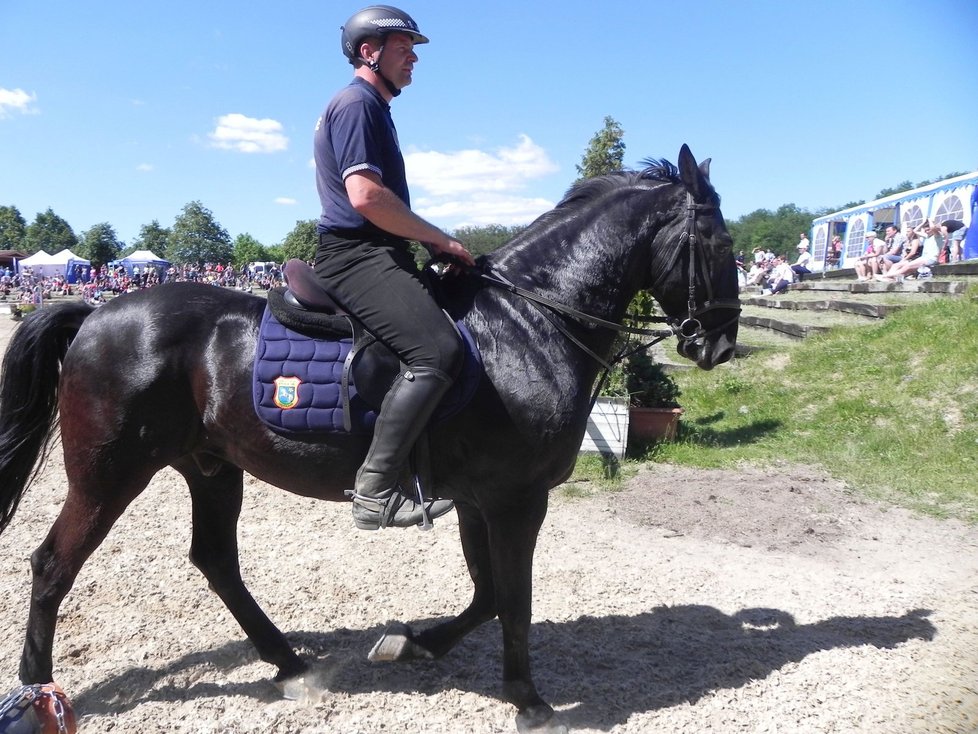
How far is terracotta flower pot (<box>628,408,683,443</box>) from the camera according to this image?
28.2 feet

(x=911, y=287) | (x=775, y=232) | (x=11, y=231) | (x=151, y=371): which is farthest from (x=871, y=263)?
(x=11, y=231)

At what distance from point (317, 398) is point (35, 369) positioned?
165 centimetres

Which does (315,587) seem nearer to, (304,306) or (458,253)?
(304,306)

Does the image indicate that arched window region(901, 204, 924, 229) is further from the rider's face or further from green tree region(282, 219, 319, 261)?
green tree region(282, 219, 319, 261)

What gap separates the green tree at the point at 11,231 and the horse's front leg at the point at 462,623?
10864 cm

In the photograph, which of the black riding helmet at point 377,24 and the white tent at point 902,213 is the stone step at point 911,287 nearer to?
the white tent at point 902,213

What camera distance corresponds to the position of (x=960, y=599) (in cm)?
485

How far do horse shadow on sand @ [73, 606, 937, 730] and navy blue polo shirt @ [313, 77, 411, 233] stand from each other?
249cm

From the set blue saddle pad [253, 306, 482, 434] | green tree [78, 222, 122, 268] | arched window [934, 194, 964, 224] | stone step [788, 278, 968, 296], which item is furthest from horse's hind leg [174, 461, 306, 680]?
green tree [78, 222, 122, 268]

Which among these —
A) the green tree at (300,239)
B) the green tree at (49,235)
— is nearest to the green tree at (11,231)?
the green tree at (49,235)

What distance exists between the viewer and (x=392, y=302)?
10.7ft

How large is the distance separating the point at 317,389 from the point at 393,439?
47 cm

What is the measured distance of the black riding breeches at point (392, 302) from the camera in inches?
127

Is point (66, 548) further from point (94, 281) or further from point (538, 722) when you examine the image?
point (94, 281)
